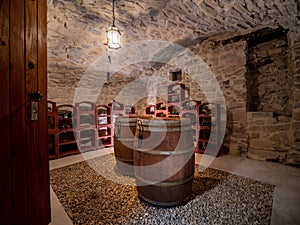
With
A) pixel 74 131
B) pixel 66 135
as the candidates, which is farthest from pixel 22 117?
pixel 66 135

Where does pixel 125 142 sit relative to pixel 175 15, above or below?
below

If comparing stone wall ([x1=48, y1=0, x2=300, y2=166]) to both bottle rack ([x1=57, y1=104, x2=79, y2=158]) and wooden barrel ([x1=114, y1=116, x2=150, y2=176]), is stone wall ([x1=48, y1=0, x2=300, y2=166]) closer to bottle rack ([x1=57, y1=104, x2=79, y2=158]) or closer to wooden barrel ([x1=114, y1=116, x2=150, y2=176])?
bottle rack ([x1=57, y1=104, x2=79, y2=158])

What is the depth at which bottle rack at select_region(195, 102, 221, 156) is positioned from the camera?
3.37 meters

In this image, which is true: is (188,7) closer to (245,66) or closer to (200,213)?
(245,66)

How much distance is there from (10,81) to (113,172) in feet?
6.39

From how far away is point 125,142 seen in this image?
229 cm

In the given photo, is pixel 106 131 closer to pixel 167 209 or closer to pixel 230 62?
pixel 167 209

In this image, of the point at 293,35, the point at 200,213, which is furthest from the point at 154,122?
the point at 293,35

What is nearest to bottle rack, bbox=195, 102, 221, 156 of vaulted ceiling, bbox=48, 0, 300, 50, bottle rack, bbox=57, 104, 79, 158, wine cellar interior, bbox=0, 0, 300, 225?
wine cellar interior, bbox=0, 0, 300, 225

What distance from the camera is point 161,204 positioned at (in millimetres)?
1614

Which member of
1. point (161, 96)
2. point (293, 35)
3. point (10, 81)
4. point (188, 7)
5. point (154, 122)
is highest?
point (188, 7)

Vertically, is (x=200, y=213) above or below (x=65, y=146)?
below

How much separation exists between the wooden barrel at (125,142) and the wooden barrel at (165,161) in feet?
2.11

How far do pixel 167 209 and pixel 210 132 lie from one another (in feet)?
7.37
